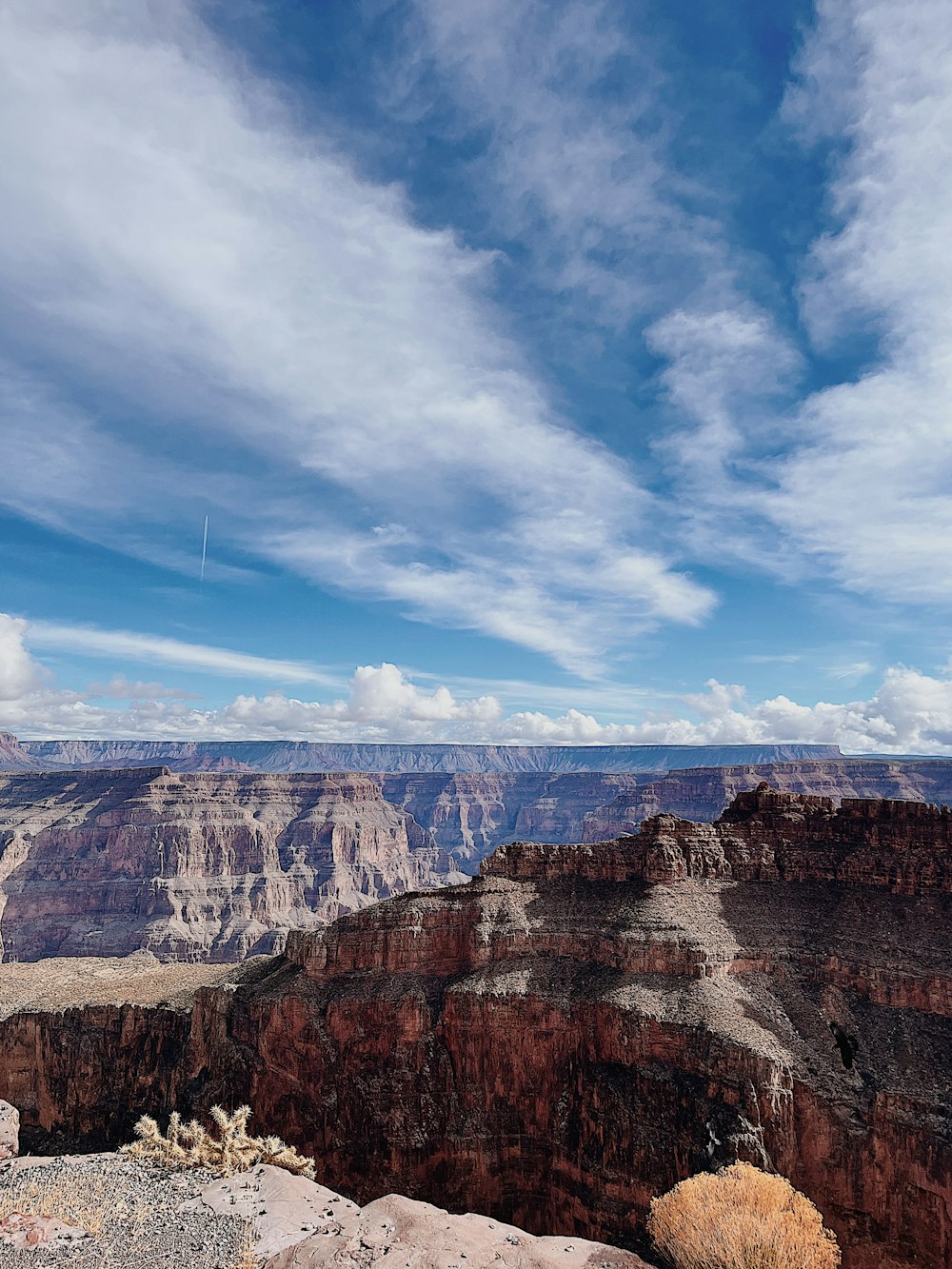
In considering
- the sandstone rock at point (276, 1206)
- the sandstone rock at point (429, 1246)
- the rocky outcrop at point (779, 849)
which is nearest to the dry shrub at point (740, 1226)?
the sandstone rock at point (429, 1246)

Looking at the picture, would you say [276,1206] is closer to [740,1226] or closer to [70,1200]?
[70,1200]

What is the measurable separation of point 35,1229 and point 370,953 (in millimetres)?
35178

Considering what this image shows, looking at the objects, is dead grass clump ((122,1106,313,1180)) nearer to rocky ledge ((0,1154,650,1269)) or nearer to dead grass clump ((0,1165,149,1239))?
rocky ledge ((0,1154,650,1269))

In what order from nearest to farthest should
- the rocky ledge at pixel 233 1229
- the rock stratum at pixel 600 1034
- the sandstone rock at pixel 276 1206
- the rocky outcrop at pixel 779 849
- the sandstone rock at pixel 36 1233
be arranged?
the sandstone rock at pixel 36 1233
the rocky ledge at pixel 233 1229
the sandstone rock at pixel 276 1206
the rock stratum at pixel 600 1034
the rocky outcrop at pixel 779 849

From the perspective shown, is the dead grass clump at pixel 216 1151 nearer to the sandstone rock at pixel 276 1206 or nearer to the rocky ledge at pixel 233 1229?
the rocky ledge at pixel 233 1229

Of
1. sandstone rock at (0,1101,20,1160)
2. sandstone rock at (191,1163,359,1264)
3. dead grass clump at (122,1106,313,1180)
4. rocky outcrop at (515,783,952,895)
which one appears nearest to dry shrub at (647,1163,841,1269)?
sandstone rock at (191,1163,359,1264)

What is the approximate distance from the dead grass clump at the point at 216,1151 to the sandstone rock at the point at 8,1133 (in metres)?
5.55

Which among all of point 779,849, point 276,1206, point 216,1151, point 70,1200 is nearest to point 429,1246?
point 276,1206

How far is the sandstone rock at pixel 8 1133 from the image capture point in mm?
36000

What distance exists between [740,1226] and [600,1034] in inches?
779

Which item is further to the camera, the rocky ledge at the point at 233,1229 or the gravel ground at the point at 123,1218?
the rocky ledge at the point at 233,1229

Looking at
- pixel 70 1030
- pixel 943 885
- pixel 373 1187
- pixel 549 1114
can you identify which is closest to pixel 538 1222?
pixel 549 1114

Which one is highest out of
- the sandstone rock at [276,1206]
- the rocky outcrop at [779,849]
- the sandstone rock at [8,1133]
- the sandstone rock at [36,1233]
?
the rocky outcrop at [779,849]

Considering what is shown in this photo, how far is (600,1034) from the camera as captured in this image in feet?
166
